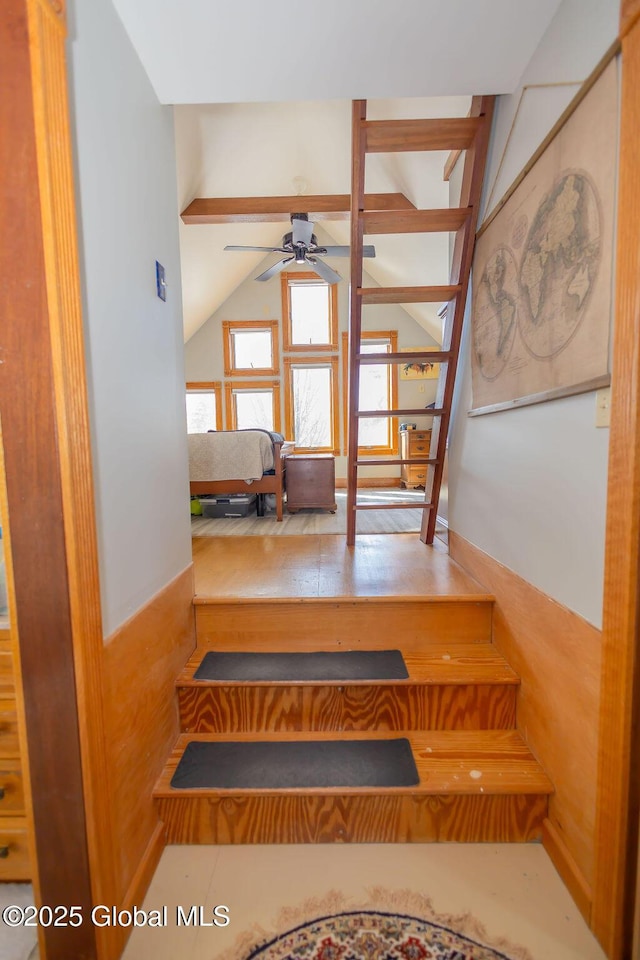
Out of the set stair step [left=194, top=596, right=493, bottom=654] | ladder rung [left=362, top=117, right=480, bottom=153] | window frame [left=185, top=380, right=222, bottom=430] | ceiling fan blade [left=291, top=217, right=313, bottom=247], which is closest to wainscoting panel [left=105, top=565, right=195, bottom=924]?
stair step [left=194, top=596, right=493, bottom=654]

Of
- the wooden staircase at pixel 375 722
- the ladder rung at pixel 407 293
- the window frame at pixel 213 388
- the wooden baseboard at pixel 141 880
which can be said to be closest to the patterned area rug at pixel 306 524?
the wooden staircase at pixel 375 722

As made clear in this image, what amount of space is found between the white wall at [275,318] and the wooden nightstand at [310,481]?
2429mm

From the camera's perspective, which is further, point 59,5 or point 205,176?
point 205,176

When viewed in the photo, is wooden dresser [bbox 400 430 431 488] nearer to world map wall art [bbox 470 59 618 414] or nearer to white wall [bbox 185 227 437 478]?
white wall [bbox 185 227 437 478]

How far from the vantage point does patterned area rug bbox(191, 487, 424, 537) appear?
3277 mm

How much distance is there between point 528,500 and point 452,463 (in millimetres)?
954

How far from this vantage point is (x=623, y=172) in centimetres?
92

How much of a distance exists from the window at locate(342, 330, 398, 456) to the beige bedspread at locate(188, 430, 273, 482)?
2.75 meters

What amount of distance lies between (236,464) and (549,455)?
9.34 feet

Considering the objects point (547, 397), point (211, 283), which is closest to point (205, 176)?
point (211, 283)

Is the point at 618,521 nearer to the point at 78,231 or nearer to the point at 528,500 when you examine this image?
the point at 528,500

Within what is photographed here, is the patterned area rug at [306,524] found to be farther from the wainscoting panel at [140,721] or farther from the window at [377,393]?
the window at [377,393]

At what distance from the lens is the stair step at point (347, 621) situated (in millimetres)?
1761

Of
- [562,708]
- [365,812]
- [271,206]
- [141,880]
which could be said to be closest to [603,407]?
[562,708]
